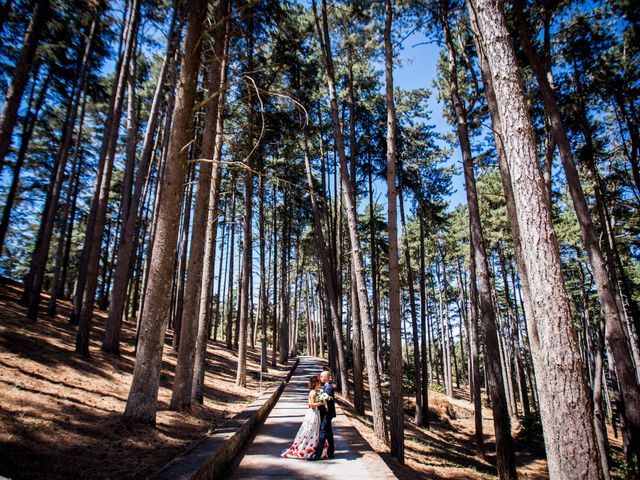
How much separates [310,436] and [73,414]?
12.8 ft

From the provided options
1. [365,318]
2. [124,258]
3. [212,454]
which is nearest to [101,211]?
[124,258]

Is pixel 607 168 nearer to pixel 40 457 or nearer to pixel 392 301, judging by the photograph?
pixel 392 301

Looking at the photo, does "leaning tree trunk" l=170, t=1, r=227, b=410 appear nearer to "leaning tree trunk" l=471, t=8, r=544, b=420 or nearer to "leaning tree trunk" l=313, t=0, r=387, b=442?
"leaning tree trunk" l=313, t=0, r=387, b=442

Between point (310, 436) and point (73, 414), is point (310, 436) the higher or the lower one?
the lower one

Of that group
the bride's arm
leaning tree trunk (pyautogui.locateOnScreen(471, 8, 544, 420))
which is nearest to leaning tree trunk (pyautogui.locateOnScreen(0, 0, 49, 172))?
the bride's arm

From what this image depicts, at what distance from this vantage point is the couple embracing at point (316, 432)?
18.0 ft

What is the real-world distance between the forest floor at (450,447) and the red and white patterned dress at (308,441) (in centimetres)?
167

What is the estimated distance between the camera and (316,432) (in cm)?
566

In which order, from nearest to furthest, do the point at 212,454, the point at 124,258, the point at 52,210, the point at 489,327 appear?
the point at 212,454, the point at 489,327, the point at 124,258, the point at 52,210

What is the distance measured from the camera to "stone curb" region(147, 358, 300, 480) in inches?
132

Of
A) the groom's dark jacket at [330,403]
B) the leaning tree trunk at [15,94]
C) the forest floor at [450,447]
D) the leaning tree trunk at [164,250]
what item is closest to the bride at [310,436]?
the groom's dark jacket at [330,403]

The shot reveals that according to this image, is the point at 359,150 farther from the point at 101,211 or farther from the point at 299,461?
the point at 299,461

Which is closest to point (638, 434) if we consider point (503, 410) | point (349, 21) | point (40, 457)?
point (503, 410)

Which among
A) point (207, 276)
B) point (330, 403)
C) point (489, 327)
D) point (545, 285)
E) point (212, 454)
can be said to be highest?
point (207, 276)
